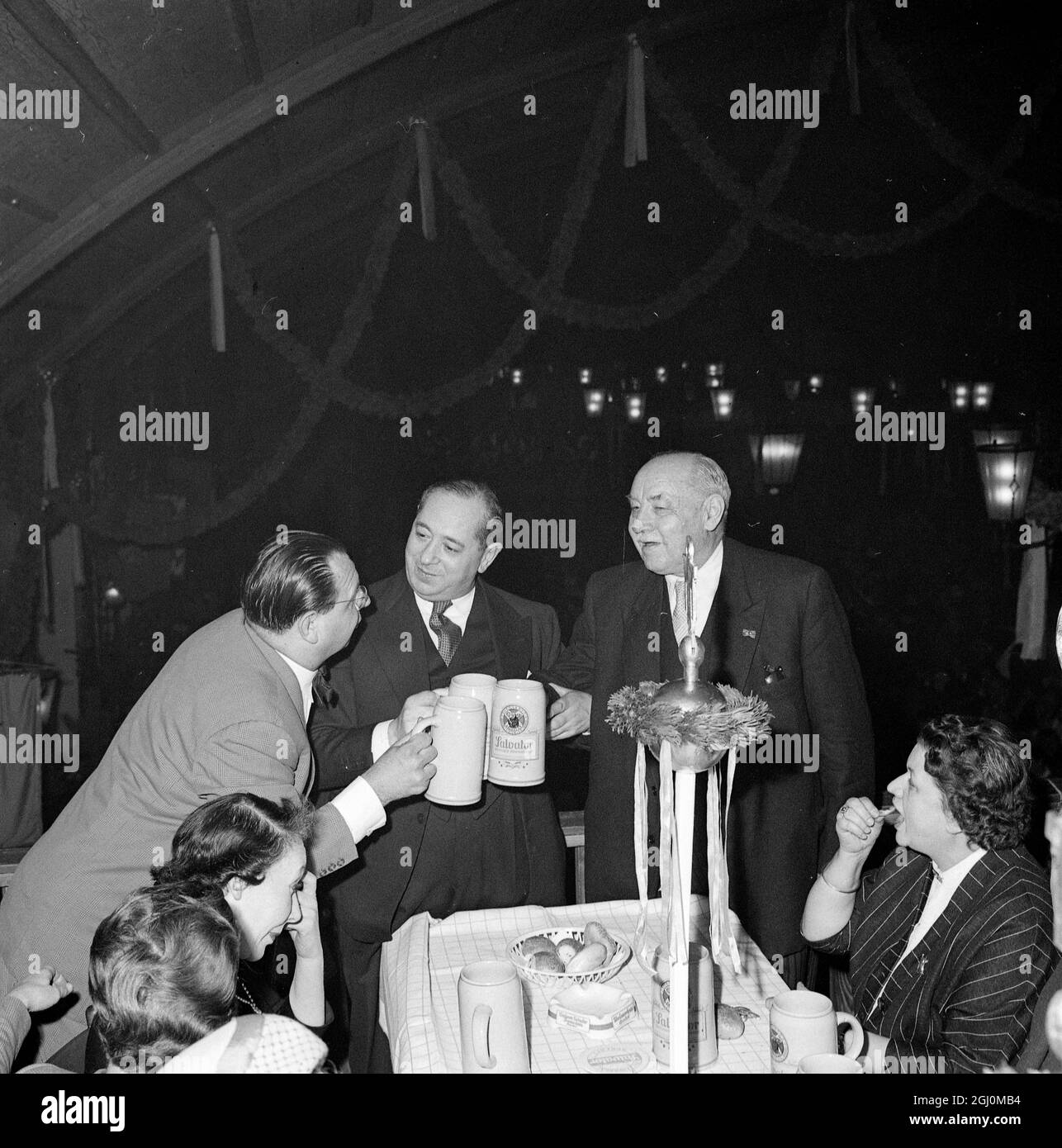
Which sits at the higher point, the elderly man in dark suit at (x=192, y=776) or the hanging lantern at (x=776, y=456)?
the hanging lantern at (x=776, y=456)

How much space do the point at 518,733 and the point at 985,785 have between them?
0.89 metres

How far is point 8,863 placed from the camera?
258 centimetres

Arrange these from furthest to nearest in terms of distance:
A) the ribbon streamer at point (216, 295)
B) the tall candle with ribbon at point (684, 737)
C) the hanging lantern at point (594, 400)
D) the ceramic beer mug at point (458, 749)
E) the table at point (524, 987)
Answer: the hanging lantern at point (594, 400) → the ribbon streamer at point (216, 295) → the ceramic beer mug at point (458, 749) → the table at point (524, 987) → the tall candle with ribbon at point (684, 737)

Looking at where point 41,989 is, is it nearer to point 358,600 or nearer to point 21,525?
point 358,600

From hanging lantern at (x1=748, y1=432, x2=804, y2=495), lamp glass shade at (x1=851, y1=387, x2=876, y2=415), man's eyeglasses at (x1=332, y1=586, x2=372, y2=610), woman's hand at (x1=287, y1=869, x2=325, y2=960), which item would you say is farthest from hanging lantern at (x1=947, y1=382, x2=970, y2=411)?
woman's hand at (x1=287, y1=869, x2=325, y2=960)

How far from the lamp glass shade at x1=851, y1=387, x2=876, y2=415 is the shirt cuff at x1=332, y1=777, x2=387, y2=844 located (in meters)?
3.41

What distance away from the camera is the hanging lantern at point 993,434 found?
4695mm

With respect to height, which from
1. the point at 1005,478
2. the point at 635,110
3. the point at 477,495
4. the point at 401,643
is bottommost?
the point at 401,643

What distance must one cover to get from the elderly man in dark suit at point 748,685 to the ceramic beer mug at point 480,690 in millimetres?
543

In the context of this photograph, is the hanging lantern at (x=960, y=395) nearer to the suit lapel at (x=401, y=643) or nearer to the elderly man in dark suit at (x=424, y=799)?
the elderly man in dark suit at (x=424, y=799)

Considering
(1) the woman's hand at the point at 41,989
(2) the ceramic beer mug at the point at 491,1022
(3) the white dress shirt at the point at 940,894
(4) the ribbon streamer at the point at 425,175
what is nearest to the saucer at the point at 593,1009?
(2) the ceramic beer mug at the point at 491,1022

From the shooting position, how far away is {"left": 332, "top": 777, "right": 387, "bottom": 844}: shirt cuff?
7.02 feet

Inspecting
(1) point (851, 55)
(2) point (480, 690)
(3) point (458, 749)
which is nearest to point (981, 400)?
(1) point (851, 55)

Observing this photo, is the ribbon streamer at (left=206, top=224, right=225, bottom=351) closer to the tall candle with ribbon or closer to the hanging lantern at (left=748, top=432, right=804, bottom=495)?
the hanging lantern at (left=748, top=432, right=804, bottom=495)
